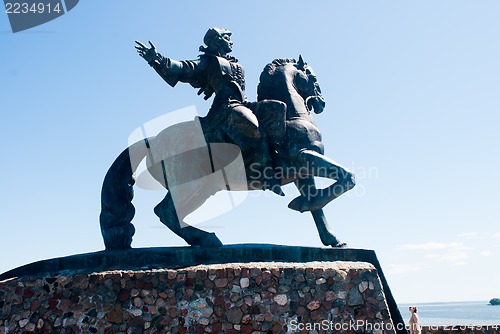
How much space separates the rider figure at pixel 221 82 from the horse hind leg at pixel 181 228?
3.19 feet

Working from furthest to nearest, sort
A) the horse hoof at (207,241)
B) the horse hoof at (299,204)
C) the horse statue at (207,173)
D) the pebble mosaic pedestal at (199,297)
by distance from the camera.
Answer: the horse hoof at (299,204)
the horse statue at (207,173)
the horse hoof at (207,241)
the pebble mosaic pedestal at (199,297)

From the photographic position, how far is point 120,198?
7.52 meters

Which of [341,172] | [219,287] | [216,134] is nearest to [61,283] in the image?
[219,287]

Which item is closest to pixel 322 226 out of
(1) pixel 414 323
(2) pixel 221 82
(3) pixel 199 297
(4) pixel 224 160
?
(4) pixel 224 160

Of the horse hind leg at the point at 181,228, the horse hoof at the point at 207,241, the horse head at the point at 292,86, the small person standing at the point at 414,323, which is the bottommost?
the small person standing at the point at 414,323

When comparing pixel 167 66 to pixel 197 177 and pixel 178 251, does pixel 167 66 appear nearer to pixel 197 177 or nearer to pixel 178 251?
pixel 197 177

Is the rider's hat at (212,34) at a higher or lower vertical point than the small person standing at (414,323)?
higher

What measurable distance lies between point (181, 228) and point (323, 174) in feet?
5.92

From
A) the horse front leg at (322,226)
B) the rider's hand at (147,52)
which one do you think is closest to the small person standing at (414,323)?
the horse front leg at (322,226)

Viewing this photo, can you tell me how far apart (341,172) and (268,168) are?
898mm

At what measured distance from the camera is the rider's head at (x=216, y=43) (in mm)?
7922

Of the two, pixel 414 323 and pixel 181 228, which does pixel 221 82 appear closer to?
pixel 181 228

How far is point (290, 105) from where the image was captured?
25.0ft

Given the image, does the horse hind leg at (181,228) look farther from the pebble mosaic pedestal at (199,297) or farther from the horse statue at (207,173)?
the pebble mosaic pedestal at (199,297)
